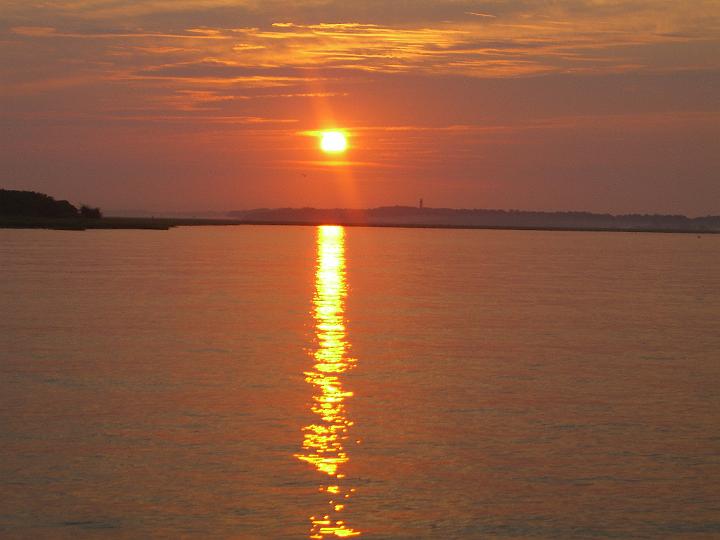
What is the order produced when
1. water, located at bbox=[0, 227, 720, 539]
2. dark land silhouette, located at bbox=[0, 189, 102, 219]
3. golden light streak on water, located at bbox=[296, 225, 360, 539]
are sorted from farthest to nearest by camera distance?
1. dark land silhouette, located at bbox=[0, 189, 102, 219]
2. water, located at bbox=[0, 227, 720, 539]
3. golden light streak on water, located at bbox=[296, 225, 360, 539]

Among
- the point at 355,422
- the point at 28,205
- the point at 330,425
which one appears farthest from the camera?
the point at 28,205

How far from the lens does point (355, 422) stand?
18938mm

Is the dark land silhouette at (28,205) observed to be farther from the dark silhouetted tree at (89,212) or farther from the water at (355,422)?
the water at (355,422)

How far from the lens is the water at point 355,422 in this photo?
44.5 ft

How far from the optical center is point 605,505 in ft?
46.2

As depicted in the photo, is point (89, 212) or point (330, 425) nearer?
point (330, 425)

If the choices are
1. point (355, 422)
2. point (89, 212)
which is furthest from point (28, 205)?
point (355, 422)

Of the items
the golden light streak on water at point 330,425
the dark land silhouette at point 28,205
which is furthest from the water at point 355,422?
the dark land silhouette at point 28,205

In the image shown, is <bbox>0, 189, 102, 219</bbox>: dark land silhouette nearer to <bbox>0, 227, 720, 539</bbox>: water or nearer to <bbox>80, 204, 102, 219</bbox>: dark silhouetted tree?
<bbox>80, 204, 102, 219</bbox>: dark silhouetted tree

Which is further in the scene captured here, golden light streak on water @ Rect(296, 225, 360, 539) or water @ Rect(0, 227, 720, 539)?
water @ Rect(0, 227, 720, 539)

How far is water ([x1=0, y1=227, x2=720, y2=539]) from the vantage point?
534 inches

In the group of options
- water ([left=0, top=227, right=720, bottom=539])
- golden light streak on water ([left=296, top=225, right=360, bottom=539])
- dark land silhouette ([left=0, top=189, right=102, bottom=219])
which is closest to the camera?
golden light streak on water ([left=296, top=225, right=360, bottom=539])

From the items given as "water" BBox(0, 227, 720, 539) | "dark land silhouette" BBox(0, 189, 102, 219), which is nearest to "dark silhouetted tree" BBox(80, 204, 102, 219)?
"dark land silhouette" BBox(0, 189, 102, 219)

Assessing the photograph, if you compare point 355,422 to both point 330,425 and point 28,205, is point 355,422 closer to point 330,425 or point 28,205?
point 330,425
